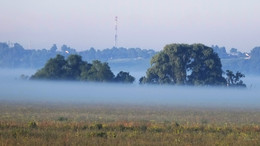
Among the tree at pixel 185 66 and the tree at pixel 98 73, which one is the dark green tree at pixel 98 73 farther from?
the tree at pixel 185 66

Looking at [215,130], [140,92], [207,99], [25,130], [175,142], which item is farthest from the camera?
[140,92]

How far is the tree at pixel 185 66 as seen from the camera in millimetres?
86500

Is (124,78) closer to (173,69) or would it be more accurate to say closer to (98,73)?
(98,73)

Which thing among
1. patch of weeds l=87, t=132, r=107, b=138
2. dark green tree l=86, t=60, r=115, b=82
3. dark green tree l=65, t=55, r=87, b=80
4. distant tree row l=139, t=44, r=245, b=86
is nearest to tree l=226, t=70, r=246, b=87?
distant tree row l=139, t=44, r=245, b=86

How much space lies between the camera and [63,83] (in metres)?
86.4

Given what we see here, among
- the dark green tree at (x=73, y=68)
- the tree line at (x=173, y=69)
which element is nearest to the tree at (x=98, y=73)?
the tree line at (x=173, y=69)

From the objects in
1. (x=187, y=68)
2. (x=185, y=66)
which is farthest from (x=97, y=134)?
(x=187, y=68)

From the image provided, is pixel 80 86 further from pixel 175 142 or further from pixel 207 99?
→ pixel 175 142

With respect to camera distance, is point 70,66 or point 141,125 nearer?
point 141,125

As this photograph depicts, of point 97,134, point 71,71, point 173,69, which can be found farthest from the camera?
point 173,69

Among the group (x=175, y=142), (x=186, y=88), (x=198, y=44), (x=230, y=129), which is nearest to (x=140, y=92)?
(x=186, y=88)

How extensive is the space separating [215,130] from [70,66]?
6191 centimetres

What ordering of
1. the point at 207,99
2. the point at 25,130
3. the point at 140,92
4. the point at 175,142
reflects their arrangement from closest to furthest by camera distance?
1. the point at 175,142
2. the point at 25,130
3. the point at 207,99
4. the point at 140,92

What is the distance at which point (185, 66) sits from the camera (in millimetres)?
88562
